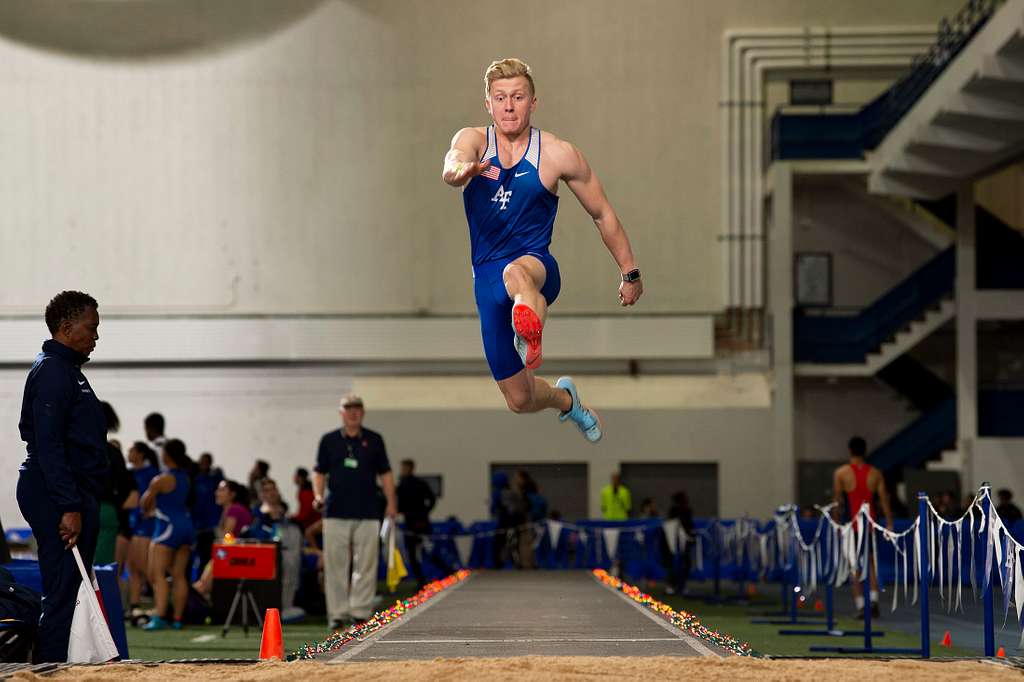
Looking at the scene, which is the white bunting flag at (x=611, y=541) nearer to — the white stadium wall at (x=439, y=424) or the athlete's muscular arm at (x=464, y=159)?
the white stadium wall at (x=439, y=424)

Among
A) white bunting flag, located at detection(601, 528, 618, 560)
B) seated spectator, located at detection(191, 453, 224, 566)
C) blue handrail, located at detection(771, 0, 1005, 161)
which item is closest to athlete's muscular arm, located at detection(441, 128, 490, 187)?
seated spectator, located at detection(191, 453, 224, 566)

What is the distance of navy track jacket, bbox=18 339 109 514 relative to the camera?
6.41 meters

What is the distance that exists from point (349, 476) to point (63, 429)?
5433 mm

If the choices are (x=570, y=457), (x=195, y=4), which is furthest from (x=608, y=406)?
(x=195, y=4)

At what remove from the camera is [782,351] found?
24000 millimetres

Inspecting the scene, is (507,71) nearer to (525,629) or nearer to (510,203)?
(510,203)

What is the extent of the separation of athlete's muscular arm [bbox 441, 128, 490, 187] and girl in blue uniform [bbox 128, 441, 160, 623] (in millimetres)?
6537

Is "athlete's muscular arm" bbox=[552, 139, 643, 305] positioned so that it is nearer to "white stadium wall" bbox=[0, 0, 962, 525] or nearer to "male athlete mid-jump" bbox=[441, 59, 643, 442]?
"male athlete mid-jump" bbox=[441, 59, 643, 442]

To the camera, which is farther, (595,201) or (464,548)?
(464,548)

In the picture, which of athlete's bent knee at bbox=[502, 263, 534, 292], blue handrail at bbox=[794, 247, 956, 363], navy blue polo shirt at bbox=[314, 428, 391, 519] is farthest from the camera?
blue handrail at bbox=[794, 247, 956, 363]

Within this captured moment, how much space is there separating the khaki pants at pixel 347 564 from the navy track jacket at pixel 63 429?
5.23 meters

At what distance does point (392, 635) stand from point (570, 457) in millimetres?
16938

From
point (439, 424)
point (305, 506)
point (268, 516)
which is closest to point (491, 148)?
point (268, 516)

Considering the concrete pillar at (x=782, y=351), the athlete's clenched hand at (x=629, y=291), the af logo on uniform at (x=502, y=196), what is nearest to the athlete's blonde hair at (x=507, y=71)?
the af logo on uniform at (x=502, y=196)
